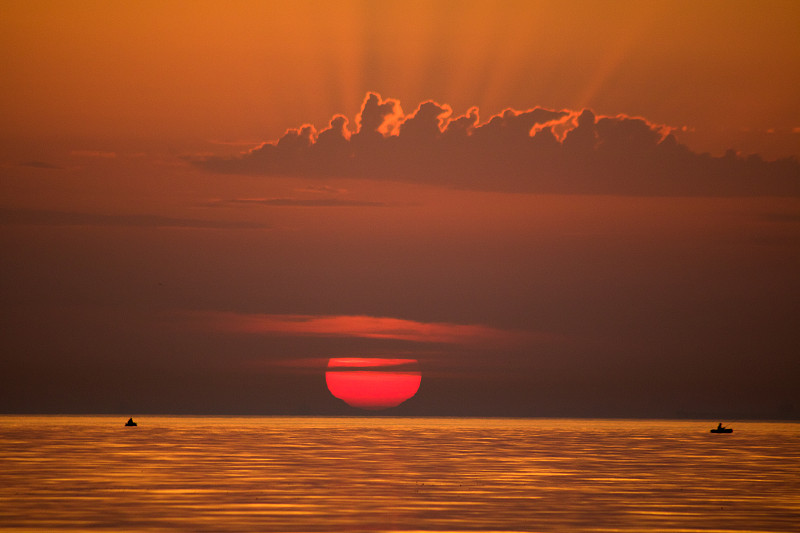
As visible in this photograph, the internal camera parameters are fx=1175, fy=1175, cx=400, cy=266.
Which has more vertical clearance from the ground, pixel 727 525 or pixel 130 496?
pixel 130 496

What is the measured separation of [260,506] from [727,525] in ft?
65.2

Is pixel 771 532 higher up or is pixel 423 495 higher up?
pixel 423 495

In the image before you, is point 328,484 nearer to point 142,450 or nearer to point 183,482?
point 183,482

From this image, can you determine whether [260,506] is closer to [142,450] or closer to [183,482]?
[183,482]

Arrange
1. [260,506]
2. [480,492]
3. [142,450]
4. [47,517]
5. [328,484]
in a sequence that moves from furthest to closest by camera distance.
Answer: [142,450] < [328,484] < [480,492] < [260,506] < [47,517]

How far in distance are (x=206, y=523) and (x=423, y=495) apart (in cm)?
1581

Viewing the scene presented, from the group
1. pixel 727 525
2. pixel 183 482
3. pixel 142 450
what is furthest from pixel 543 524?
pixel 142 450

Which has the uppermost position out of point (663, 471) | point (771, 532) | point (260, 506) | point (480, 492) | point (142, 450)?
point (142, 450)

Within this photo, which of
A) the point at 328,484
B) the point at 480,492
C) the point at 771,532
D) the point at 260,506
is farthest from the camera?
the point at 328,484

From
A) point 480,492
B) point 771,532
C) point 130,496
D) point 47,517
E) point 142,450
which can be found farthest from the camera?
point 142,450

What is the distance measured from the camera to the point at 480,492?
60.3m

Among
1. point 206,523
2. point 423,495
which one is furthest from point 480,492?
point 206,523

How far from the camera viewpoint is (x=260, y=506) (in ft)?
170

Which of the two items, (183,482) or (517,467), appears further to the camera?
(517,467)
